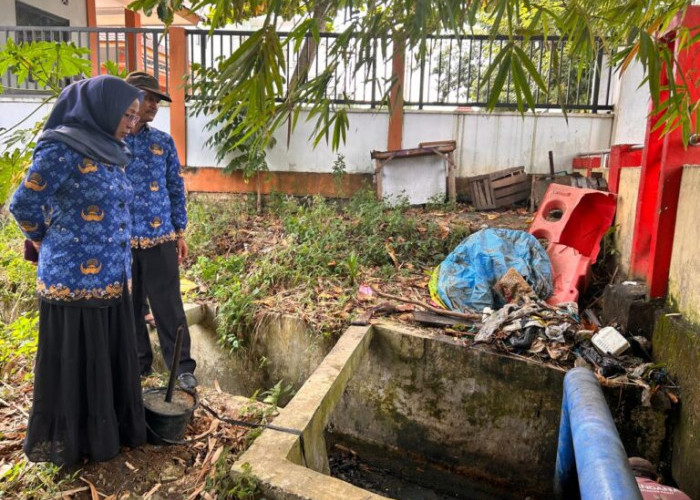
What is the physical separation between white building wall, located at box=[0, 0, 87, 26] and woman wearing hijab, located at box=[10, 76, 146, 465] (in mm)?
8572

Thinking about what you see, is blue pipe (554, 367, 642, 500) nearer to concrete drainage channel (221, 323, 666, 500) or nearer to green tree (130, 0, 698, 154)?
concrete drainage channel (221, 323, 666, 500)

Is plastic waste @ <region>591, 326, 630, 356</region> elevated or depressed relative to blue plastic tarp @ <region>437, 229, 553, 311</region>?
depressed

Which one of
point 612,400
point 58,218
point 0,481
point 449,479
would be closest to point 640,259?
point 612,400

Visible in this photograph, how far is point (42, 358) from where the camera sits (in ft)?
6.76

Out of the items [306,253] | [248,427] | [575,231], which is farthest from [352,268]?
[575,231]

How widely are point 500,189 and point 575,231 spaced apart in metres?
1.95

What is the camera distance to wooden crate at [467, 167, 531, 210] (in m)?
6.70

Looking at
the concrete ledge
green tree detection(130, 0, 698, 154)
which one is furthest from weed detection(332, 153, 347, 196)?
green tree detection(130, 0, 698, 154)

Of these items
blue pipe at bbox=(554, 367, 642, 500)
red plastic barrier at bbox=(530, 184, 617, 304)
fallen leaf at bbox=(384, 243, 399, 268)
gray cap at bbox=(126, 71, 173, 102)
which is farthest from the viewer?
fallen leaf at bbox=(384, 243, 399, 268)

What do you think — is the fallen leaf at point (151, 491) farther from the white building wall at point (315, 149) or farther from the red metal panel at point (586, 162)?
the red metal panel at point (586, 162)

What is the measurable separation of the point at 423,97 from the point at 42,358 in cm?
640

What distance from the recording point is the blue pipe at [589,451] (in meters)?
1.80

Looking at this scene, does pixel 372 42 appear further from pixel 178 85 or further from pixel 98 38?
pixel 98 38

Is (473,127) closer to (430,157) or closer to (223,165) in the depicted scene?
(430,157)
